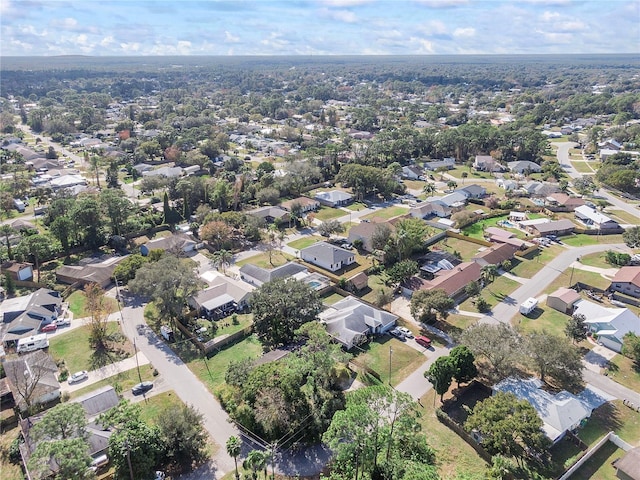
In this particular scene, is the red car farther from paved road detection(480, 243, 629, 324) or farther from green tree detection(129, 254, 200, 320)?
paved road detection(480, 243, 629, 324)

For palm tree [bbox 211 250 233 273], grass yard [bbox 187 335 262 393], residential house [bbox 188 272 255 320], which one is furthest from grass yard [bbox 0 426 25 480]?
palm tree [bbox 211 250 233 273]

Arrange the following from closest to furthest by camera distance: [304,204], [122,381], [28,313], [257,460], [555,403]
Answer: [257,460] → [555,403] → [122,381] → [28,313] → [304,204]

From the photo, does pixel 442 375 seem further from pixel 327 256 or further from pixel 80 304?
pixel 80 304

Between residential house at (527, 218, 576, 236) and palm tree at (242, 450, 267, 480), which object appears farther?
residential house at (527, 218, 576, 236)

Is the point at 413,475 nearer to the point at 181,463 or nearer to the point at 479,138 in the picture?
the point at 181,463

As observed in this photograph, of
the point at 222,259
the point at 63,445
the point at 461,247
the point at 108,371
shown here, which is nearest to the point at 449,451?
the point at 63,445

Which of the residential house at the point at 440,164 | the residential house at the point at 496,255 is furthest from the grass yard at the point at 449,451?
the residential house at the point at 440,164

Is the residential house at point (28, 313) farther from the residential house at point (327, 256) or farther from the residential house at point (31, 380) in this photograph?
the residential house at point (327, 256)

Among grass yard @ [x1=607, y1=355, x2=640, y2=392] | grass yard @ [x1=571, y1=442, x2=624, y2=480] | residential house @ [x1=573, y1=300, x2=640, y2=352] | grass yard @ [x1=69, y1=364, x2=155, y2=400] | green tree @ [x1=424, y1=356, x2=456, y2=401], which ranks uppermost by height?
green tree @ [x1=424, y1=356, x2=456, y2=401]
